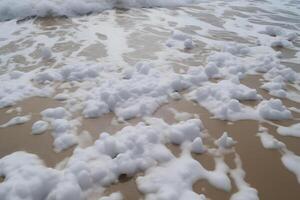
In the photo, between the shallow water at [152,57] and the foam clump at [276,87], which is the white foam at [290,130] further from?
the foam clump at [276,87]

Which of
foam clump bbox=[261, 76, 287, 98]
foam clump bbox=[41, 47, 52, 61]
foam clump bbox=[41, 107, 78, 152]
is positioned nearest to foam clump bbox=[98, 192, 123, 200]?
foam clump bbox=[41, 107, 78, 152]

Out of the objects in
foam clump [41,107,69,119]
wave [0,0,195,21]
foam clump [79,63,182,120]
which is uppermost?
foam clump [79,63,182,120]

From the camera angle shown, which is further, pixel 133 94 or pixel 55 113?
pixel 133 94

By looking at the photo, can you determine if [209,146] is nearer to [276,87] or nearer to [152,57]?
[276,87]

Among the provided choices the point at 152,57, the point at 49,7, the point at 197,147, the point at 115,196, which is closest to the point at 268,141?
the point at 197,147

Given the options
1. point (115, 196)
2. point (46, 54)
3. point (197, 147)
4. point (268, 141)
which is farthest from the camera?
point (46, 54)

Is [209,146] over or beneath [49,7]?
over

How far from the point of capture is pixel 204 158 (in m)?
2.11

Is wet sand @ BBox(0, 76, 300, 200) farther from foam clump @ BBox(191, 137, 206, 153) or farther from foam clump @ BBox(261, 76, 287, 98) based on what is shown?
foam clump @ BBox(261, 76, 287, 98)

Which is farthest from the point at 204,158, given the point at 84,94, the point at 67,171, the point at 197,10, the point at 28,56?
the point at 197,10

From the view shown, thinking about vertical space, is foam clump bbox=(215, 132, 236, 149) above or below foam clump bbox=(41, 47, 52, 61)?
above

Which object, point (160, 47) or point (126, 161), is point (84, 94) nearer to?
point (126, 161)

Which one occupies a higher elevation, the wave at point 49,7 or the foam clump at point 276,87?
the foam clump at point 276,87

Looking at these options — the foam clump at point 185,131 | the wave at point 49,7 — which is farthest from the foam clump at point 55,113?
the wave at point 49,7
